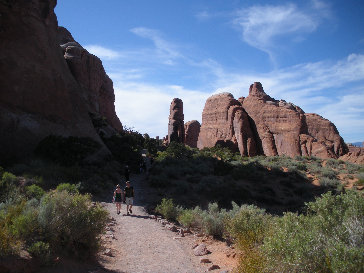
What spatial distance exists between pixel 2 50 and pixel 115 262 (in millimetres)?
18802

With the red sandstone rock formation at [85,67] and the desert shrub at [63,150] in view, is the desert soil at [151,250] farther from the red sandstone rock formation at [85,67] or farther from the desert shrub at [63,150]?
the red sandstone rock formation at [85,67]

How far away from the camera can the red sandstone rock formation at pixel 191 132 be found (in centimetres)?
6519

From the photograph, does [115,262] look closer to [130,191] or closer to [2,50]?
[130,191]

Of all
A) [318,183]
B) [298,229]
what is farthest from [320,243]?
[318,183]

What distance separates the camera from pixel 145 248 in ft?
26.1

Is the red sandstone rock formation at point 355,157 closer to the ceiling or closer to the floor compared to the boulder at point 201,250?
closer to the ceiling

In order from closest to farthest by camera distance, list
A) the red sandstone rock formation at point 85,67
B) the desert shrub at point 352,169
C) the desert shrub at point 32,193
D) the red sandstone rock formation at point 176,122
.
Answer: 1. the desert shrub at point 32,193
2. the desert shrub at point 352,169
3. the red sandstone rock formation at point 85,67
4. the red sandstone rock formation at point 176,122

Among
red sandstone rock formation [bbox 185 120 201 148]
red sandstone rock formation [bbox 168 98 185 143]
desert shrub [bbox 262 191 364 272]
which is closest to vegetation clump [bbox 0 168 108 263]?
desert shrub [bbox 262 191 364 272]

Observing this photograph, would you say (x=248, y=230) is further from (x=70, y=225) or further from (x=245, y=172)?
(x=245, y=172)

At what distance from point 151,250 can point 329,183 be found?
1848cm

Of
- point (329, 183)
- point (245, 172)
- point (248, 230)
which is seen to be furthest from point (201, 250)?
point (329, 183)

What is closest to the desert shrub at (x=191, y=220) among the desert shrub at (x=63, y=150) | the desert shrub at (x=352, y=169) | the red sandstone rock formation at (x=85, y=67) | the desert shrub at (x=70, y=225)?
the desert shrub at (x=70, y=225)

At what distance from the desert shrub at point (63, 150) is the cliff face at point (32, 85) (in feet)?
2.29

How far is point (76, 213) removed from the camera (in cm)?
617
